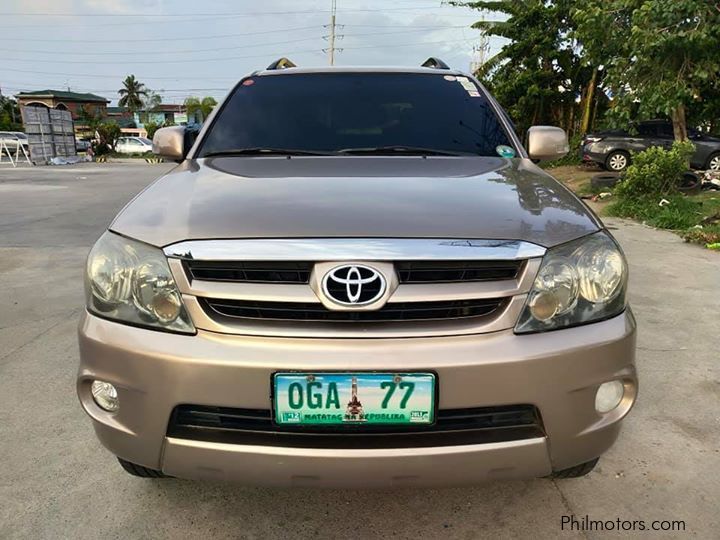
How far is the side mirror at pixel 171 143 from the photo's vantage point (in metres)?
2.71

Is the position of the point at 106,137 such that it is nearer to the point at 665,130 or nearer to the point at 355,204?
the point at 665,130

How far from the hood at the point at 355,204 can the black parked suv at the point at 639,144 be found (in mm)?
14965

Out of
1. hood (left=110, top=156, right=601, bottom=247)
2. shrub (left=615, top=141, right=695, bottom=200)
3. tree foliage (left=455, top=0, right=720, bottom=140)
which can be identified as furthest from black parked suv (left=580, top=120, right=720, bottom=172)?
hood (left=110, top=156, right=601, bottom=247)

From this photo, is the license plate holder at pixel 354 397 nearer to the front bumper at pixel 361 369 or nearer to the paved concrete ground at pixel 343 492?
the front bumper at pixel 361 369

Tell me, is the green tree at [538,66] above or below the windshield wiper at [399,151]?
above

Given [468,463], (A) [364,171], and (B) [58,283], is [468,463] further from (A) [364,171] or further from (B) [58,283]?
(B) [58,283]

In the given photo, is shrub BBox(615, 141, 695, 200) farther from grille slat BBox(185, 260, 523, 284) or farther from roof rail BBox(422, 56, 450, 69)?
grille slat BBox(185, 260, 523, 284)

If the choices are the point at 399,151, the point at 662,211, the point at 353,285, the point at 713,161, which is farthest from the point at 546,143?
the point at 713,161

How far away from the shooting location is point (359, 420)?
4.79 feet

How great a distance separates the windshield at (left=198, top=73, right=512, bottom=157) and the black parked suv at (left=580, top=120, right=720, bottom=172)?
46.5ft

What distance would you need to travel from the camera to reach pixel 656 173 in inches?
362

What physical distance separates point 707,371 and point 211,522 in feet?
8.63

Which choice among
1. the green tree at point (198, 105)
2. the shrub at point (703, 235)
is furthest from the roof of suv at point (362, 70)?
the green tree at point (198, 105)

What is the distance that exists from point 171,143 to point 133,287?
1.33 m
